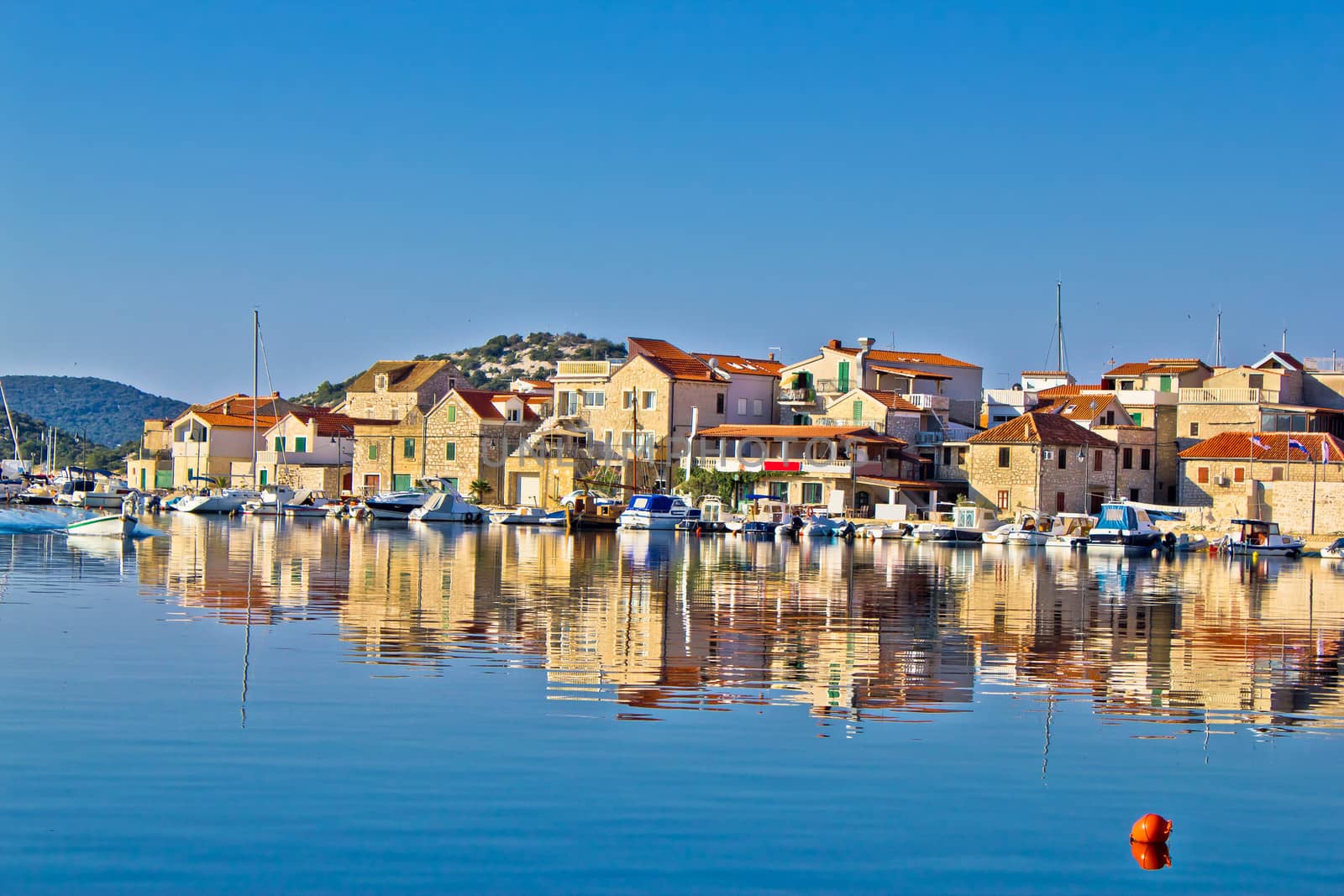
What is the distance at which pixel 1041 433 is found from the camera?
70.6 m

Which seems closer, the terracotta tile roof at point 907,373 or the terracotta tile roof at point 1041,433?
the terracotta tile roof at point 1041,433

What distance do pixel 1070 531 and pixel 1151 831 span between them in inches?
2219

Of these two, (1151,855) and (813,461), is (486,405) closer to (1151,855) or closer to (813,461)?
(813,461)

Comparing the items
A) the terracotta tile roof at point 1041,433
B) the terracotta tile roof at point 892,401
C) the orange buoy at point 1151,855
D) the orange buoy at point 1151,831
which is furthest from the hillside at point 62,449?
the orange buoy at point 1151,855

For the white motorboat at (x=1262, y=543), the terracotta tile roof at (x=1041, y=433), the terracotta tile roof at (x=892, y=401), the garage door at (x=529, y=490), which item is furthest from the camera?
the garage door at (x=529, y=490)

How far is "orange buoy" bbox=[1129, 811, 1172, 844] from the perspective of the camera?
12.0 metres

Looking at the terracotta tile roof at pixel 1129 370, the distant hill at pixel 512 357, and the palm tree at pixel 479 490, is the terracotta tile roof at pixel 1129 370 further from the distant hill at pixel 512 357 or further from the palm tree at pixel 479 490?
the distant hill at pixel 512 357

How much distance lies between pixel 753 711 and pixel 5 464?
106 metres

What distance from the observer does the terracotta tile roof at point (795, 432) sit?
74.1 meters

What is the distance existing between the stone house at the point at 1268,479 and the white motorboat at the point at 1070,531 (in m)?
5.26

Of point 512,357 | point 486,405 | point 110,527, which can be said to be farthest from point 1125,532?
point 512,357

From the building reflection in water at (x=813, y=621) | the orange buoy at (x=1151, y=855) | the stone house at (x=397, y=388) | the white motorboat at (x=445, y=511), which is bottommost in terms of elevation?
the orange buoy at (x=1151, y=855)

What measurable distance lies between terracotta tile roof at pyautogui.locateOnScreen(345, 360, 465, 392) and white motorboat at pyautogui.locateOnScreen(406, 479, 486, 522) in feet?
87.1

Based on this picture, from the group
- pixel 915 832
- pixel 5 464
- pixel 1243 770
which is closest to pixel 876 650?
pixel 1243 770
